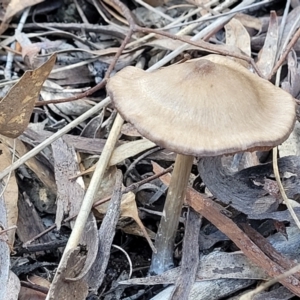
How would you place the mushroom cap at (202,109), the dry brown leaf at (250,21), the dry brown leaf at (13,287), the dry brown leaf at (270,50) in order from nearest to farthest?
the mushroom cap at (202,109) → the dry brown leaf at (13,287) → the dry brown leaf at (270,50) → the dry brown leaf at (250,21)

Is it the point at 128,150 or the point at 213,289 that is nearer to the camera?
the point at 213,289

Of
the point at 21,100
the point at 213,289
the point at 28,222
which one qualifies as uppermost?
the point at 21,100

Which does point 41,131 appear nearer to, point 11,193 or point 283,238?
point 11,193

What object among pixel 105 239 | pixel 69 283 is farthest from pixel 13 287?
pixel 105 239

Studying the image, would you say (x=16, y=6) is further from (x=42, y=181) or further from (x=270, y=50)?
(x=270, y=50)

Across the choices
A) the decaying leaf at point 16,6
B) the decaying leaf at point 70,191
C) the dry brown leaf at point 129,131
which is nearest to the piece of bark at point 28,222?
the decaying leaf at point 70,191

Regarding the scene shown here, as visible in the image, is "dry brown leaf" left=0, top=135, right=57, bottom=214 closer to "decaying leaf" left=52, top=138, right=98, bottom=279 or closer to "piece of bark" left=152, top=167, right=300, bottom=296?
"decaying leaf" left=52, top=138, right=98, bottom=279

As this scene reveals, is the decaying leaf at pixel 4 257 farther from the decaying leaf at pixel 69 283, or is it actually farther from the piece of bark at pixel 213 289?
the piece of bark at pixel 213 289
